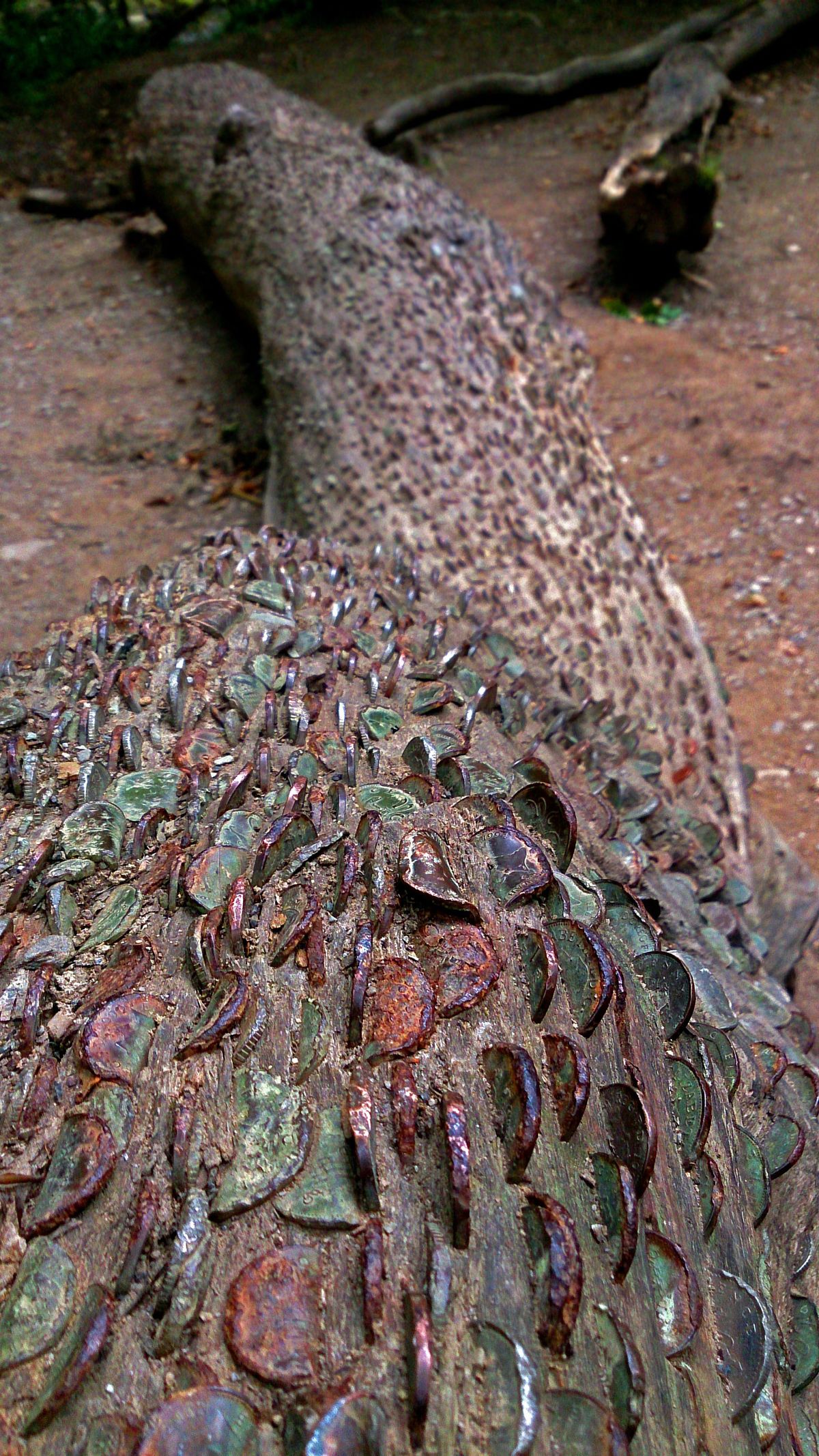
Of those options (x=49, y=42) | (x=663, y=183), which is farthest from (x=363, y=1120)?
(x=49, y=42)

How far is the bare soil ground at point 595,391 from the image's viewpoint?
321 centimetres

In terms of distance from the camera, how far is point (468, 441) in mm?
2504

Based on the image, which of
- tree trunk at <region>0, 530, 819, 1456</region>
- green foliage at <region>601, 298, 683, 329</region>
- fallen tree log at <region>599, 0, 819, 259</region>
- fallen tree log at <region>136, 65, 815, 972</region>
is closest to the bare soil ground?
green foliage at <region>601, 298, 683, 329</region>

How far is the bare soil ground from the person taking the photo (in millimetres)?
3213

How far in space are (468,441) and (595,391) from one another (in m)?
1.87

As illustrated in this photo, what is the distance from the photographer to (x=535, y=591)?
2.20 meters

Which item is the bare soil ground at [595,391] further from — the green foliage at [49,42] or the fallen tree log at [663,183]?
the green foliage at [49,42]

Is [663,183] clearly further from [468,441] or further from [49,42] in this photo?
[49,42]

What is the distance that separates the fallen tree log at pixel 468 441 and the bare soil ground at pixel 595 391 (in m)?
0.59

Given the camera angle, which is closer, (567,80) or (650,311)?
(650,311)

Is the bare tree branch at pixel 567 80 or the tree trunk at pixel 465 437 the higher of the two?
the bare tree branch at pixel 567 80

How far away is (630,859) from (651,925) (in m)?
0.21

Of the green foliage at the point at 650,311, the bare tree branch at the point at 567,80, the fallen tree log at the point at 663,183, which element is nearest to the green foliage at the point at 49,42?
the bare tree branch at the point at 567,80

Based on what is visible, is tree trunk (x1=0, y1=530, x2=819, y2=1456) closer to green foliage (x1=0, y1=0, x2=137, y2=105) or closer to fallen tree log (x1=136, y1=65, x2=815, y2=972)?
fallen tree log (x1=136, y1=65, x2=815, y2=972)
